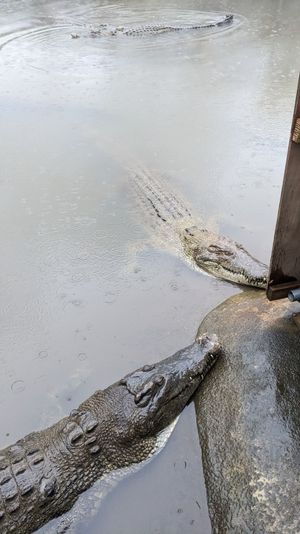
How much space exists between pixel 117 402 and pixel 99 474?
15.1 inches

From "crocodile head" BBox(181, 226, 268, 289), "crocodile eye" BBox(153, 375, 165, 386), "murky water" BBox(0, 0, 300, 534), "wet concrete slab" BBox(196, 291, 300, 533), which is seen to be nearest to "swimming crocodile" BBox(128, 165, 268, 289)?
"crocodile head" BBox(181, 226, 268, 289)

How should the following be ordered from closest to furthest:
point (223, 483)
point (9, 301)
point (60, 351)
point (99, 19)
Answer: point (223, 483)
point (60, 351)
point (9, 301)
point (99, 19)

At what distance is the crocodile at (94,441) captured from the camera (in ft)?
7.25

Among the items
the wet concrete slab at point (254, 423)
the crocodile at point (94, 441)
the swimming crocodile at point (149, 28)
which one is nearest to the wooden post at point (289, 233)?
the wet concrete slab at point (254, 423)

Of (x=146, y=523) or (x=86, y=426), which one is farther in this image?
(x=86, y=426)

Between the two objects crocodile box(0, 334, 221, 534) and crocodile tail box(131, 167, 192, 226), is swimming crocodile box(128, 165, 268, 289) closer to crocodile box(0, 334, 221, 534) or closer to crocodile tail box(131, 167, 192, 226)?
crocodile tail box(131, 167, 192, 226)

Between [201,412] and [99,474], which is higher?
[201,412]

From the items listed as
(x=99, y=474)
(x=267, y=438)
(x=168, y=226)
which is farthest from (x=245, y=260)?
(x=99, y=474)

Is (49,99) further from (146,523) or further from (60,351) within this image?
(146,523)

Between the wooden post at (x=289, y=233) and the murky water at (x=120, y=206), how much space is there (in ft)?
2.61

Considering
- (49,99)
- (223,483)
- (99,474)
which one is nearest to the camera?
(223,483)

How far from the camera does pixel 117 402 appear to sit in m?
2.57

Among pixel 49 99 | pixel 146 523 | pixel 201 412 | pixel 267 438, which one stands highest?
pixel 49 99

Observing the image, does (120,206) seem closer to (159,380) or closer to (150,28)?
(159,380)
